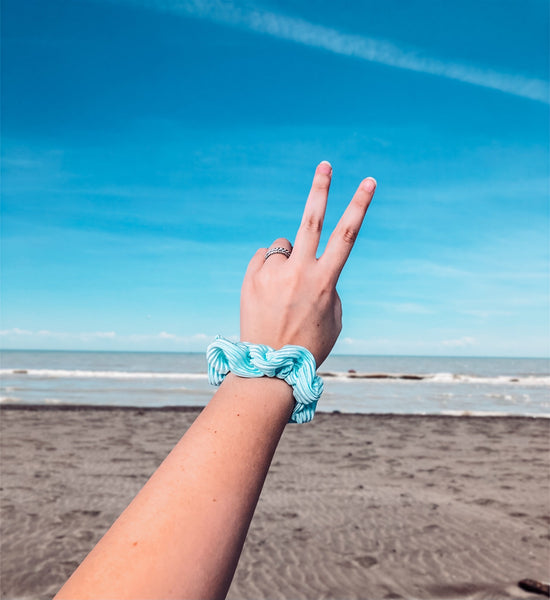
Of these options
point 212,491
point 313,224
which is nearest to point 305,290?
point 313,224

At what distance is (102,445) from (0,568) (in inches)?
202

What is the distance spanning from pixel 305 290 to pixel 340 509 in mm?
5604

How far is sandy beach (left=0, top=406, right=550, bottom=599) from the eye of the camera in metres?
4.36

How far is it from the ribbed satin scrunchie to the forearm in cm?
8

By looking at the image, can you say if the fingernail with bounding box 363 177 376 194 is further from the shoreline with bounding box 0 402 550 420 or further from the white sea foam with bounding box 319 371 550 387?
the white sea foam with bounding box 319 371 550 387

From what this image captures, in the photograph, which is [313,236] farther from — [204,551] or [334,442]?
[334,442]

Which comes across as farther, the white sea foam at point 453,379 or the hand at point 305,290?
the white sea foam at point 453,379

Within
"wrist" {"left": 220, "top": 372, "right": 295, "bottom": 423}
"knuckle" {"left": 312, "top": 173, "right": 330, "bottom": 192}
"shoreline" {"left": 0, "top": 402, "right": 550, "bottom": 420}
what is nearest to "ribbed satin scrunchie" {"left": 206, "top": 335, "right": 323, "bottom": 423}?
"wrist" {"left": 220, "top": 372, "right": 295, "bottom": 423}

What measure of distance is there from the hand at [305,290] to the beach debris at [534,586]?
4.15 metres

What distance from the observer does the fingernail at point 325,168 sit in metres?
1.15

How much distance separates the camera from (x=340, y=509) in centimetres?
605

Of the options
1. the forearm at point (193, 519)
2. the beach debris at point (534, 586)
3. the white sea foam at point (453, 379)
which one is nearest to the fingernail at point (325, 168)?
the forearm at point (193, 519)

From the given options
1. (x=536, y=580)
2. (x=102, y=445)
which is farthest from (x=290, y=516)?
(x=102, y=445)

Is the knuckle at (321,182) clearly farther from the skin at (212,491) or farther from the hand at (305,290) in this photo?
the skin at (212,491)
